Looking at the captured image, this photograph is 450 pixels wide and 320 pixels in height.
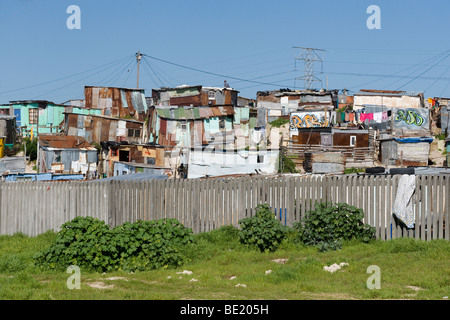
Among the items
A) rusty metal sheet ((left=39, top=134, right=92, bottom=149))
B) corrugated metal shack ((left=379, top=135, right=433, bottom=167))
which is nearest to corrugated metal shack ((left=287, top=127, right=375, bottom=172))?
corrugated metal shack ((left=379, top=135, right=433, bottom=167))

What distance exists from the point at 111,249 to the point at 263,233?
3.60 meters

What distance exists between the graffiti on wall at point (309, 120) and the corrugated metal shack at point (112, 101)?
1523cm

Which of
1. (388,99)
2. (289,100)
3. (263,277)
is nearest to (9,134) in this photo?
(289,100)

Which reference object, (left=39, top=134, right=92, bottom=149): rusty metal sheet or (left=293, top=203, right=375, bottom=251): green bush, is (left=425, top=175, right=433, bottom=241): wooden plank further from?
(left=39, top=134, right=92, bottom=149): rusty metal sheet

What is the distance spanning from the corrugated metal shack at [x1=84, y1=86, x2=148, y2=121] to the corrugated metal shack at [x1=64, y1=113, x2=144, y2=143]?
6.72m

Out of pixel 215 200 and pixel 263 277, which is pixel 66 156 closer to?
pixel 215 200

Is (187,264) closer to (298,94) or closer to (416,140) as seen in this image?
(416,140)


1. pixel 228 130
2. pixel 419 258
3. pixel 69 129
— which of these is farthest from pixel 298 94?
pixel 419 258

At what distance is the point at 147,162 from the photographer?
40.2 meters

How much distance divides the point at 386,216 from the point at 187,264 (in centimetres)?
506

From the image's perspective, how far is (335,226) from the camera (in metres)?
13.0

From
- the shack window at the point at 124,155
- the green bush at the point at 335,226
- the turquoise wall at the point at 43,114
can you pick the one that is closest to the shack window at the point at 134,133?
the turquoise wall at the point at 43,114

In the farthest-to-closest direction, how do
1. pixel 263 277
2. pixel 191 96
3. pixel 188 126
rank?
pixel 191 96, pixel 188 126, pixel 263 277

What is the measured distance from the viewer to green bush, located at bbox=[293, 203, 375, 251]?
510 inches
